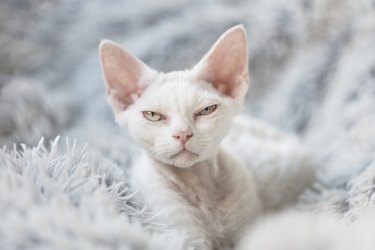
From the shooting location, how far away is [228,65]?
2.89ft

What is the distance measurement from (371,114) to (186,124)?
0.45m

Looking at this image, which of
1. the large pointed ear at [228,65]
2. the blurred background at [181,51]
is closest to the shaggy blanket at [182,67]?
the blurred background at [181,51]

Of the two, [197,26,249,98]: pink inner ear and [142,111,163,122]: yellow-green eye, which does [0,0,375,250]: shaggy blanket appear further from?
[197,26,249,98]: pink inner ear

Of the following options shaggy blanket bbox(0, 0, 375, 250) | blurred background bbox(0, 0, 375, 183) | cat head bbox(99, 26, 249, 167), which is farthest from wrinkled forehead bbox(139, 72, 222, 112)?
blurred background bbox(0, 0, 375, 183)

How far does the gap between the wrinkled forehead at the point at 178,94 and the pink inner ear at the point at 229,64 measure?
0.10ft

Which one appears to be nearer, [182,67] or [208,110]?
[208,110]

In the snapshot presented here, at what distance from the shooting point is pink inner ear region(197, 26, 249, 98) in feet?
2.79

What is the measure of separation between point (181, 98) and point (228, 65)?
123mm

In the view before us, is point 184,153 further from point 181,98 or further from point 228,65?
point 228,65

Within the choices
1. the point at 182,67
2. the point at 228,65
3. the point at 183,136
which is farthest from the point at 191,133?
the point at 182,67

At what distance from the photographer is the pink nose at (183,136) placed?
76cm

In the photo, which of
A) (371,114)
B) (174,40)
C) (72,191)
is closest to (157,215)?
(72,191)

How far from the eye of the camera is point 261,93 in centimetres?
135

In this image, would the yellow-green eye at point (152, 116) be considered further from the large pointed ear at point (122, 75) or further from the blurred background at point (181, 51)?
the blurred background at point (181, 51)
